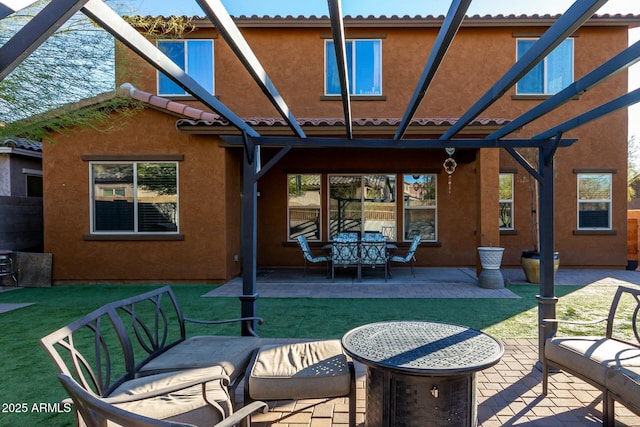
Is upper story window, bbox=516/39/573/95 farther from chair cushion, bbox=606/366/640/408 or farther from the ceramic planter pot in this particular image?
chair cushion, bbox=606/366/640/408

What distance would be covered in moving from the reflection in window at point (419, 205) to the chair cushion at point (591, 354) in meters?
7.12

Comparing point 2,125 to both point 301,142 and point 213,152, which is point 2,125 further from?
point 301,142

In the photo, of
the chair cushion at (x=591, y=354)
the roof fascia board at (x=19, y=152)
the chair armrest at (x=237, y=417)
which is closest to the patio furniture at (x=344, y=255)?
the chair cushion at (x=591, y=354)

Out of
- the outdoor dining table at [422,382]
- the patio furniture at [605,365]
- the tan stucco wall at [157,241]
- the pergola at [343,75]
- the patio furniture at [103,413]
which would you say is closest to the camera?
the patio furniture at [103,413]

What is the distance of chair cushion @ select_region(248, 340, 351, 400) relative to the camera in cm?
252

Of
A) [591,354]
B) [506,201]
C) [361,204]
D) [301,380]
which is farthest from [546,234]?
[506,201]

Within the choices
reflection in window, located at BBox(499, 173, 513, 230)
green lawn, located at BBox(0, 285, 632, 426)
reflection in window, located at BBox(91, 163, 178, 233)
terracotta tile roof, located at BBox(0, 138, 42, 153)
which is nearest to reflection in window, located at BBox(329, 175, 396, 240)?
reflection in window, located at BBox(499, 173, 513, 230)

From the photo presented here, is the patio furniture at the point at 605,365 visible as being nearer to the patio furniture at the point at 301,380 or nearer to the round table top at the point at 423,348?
the round table top at the point at 423,348

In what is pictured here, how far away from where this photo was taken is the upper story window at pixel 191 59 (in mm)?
10125

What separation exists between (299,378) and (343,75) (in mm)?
2120

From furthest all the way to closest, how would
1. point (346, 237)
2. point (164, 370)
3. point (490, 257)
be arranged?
point (346, 237) < point (490, 257) < point (164, 370)

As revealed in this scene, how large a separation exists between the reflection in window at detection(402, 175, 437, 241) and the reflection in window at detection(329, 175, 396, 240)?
15.3 inches

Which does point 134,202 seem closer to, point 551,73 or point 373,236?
point 373,236

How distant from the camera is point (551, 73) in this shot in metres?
10.1
